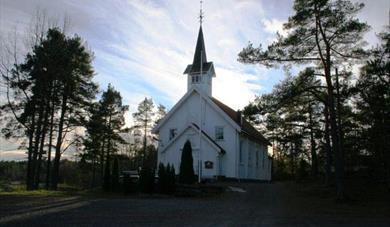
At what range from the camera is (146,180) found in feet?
81.1

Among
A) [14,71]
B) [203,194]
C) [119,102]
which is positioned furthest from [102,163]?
[203,194]

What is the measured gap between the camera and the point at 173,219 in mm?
13039

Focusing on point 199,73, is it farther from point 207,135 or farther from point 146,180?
point 146,180

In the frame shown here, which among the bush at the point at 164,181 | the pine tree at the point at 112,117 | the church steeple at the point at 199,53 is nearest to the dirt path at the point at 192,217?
Answer: the bush at the point at 164,181

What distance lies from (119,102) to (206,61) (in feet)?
50.3

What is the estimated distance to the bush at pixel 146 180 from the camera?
80.8ft

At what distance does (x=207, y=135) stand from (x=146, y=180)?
1291 cm

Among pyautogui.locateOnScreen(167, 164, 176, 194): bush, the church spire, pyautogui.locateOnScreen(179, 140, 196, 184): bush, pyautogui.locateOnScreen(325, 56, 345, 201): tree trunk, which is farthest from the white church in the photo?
pyautogui.locateOnScreen(325, 56, 345, 201): tree trunk

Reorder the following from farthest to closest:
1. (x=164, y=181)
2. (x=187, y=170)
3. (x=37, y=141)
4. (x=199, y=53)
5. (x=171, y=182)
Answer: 1. (x=199, y=53)
2. (x=37, y=141)
3. (x=187, y=170)
4. (x=171, y=182)
5. (x=164, y=181)

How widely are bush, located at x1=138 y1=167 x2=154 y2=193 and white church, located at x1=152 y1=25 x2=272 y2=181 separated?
9.49m

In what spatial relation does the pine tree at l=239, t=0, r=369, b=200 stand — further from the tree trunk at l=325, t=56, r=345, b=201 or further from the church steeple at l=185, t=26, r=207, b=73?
the church steeple at l=185, t=26, r=207, b=73

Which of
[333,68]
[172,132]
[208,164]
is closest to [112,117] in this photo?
[172,132]

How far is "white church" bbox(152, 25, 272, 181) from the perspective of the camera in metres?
36.4

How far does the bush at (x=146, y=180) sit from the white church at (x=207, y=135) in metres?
9.49
